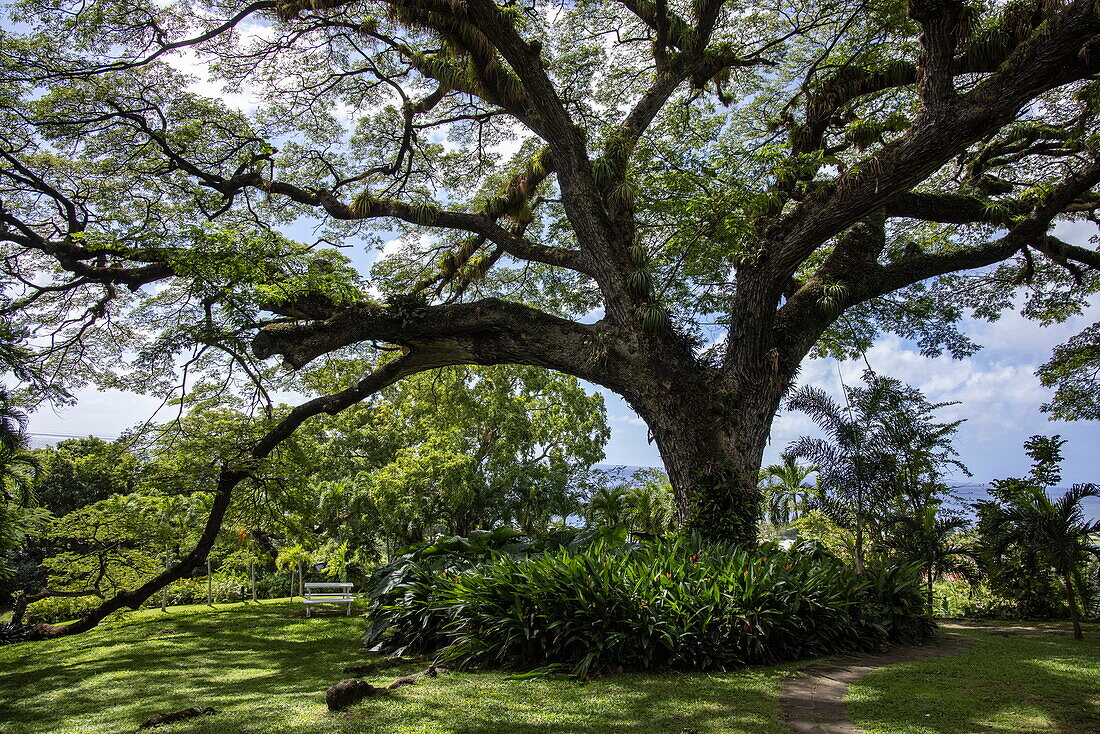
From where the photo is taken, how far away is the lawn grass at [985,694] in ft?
9.94

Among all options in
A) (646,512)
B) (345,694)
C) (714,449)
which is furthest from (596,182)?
(646,512)

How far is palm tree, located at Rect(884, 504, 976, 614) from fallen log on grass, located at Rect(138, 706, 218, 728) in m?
8.36

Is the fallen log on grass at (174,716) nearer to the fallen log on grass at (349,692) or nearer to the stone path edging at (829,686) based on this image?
the fallen log on grass at (349,692)

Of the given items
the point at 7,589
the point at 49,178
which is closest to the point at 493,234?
the point at 49,178

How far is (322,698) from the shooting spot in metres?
3.98

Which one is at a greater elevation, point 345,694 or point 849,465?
point 849,465

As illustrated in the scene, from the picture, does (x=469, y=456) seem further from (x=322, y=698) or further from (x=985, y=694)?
(x=985, y=694)

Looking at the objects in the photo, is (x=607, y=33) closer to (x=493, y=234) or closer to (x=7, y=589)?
(x=493, y=234)

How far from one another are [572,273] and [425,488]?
6.39m

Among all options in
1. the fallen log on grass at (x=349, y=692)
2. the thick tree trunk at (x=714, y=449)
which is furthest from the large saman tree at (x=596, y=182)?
the fallen log on grass at (x=349, y=692)

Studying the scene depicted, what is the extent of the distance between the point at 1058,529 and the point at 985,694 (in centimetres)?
408

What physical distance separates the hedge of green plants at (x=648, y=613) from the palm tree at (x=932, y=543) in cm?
269

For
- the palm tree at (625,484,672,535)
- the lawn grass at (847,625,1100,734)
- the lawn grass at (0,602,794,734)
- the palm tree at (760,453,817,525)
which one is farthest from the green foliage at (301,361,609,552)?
the lawn grass at (847,625,1100,734)

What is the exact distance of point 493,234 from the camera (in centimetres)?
932
